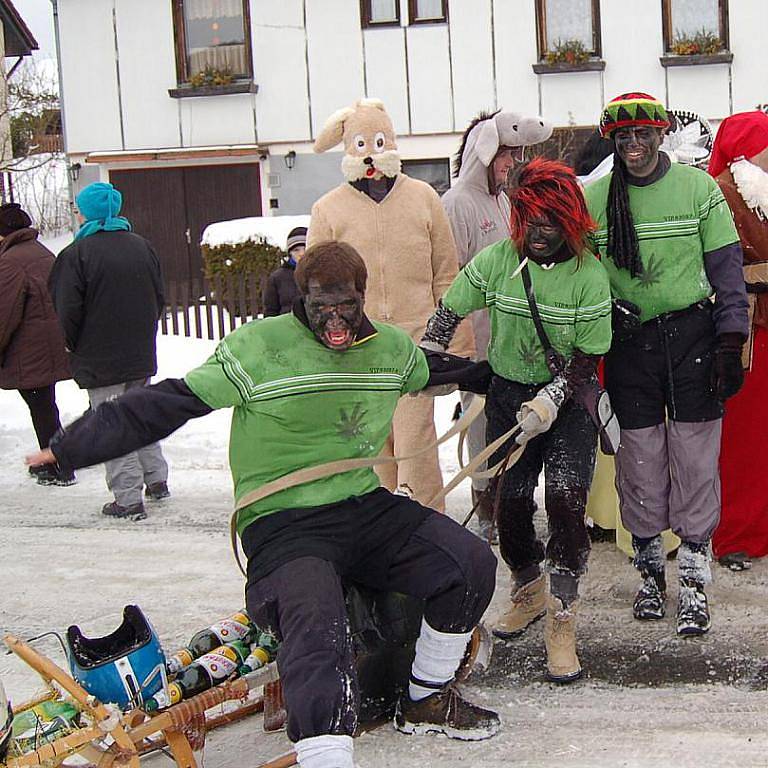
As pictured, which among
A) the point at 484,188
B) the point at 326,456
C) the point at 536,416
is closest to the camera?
the point at 326,456

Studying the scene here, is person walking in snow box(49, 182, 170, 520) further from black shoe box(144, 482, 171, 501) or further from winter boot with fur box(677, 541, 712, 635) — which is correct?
winter boot with fur box(677, 541, 712, 635)

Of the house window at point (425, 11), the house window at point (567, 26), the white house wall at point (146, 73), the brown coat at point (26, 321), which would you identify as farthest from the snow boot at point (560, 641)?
the white house wall at point (146, 73)

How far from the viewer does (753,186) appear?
452cm

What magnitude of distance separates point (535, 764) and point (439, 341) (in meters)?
1.52

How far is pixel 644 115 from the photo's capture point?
156 inches

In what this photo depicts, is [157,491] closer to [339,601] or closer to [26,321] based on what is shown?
[26,321]

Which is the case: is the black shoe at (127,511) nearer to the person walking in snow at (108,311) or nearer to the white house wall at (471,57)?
the person walking in snow at (108,311)

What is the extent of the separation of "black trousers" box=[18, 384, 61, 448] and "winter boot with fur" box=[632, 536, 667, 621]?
4015 mm

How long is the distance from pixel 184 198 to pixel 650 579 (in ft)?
49.0

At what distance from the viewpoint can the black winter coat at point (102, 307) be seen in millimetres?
6176

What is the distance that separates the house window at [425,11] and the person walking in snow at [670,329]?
43.5 feet

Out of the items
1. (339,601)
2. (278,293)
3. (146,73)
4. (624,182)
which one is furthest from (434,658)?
(146,73)

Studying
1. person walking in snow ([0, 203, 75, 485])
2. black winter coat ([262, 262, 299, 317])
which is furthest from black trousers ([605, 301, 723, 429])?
person walking in snow ([0, 203, 75, 485])

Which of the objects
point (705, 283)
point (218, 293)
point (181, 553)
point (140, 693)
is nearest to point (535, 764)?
point (140, 693)
